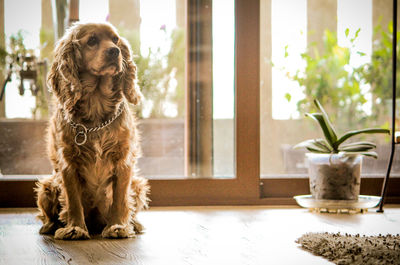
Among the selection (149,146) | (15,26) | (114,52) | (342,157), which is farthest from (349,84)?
(15,26)

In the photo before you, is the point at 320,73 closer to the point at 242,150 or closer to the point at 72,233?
the point at 242,150

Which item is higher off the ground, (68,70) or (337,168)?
(68,70)

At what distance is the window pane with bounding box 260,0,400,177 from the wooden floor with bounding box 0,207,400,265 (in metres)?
0.44

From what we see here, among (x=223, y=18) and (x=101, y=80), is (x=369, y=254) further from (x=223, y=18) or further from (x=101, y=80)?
(x=223, y=18)

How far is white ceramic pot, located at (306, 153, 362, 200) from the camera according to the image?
2.35 m

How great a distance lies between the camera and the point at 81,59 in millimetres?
1800

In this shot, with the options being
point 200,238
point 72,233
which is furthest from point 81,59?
point 200,238

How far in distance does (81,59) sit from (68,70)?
0.06 metres

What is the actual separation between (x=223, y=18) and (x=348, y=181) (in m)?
1.06

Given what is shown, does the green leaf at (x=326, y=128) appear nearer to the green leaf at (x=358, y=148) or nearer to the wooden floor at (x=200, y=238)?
the green leaf at (x=358, y=148)

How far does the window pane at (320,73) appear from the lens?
277 cm

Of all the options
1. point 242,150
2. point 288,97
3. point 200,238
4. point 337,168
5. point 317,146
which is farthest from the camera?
point 288,97

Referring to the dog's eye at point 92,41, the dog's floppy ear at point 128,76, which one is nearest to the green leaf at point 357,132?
the dog's floppy ear at point 128,76

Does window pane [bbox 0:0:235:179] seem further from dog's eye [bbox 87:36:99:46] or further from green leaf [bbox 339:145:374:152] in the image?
dog's eye [bbox 87:36:99:46]
